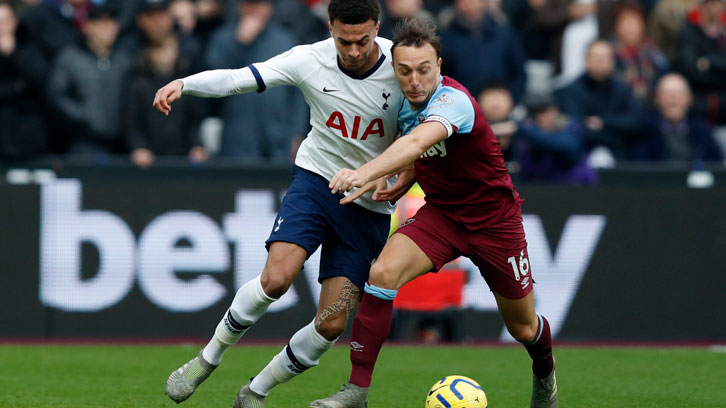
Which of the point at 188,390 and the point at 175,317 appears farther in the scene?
the point at 175,317

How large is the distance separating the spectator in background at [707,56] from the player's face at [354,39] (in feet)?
24.8

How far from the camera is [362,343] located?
6.43m

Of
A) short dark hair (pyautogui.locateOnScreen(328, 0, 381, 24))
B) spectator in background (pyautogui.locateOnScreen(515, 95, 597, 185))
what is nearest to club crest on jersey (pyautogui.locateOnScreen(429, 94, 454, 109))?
short dark hair (pyautogui.locateOnScreen(328, 0, 381, 24))

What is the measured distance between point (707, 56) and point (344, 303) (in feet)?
26.0

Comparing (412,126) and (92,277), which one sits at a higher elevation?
(412,126)

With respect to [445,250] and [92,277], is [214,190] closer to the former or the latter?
[92,277]

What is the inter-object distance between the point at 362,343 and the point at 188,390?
1.08 metres

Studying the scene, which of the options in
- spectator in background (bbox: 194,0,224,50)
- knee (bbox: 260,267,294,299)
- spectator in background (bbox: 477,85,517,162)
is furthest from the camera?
spectator in background (bbox: 194,0,224,50)

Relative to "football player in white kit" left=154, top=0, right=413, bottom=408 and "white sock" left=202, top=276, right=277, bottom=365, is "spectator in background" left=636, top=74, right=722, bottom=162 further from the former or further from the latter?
"white sock" left=202, top=276, right=277, bottom=365

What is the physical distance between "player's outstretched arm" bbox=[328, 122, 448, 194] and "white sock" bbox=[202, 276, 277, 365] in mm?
957

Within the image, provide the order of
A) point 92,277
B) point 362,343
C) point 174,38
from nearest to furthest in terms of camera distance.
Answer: point 362,343
point 92,277
point 174,38

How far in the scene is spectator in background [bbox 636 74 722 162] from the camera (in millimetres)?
12391

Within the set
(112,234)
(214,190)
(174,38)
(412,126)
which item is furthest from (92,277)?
(412,126)

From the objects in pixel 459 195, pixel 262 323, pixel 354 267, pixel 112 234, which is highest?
pixel 459 195
